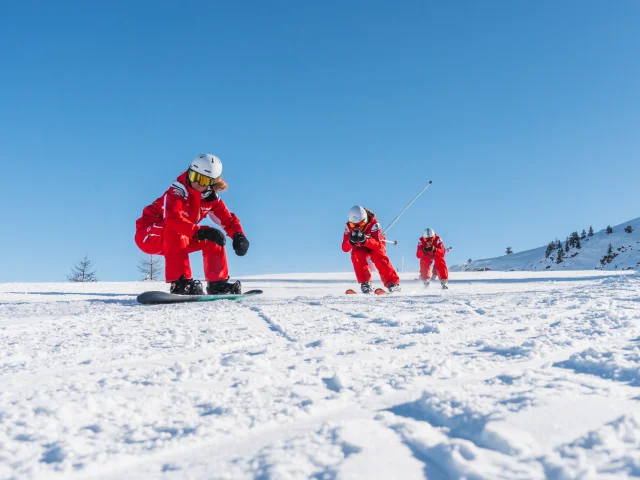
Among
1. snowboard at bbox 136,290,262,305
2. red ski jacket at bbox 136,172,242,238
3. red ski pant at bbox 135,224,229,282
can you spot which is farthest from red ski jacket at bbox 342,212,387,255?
snowboard at bbox 136,290,262,305

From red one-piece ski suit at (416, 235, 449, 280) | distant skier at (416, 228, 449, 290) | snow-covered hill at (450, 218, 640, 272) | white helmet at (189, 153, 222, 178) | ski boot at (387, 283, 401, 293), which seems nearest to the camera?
white helmet at (189, 153, 222, 178)

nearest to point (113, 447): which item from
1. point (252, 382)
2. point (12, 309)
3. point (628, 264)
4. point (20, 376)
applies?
point (252, 382)

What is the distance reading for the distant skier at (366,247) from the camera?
7770 mm

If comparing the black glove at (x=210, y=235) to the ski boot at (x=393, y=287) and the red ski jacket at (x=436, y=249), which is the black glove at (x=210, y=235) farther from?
the red ski jacket at (x=436, y=249)

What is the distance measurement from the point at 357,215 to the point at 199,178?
127 inches

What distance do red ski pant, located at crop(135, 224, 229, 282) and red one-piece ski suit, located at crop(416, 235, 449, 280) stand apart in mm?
6200

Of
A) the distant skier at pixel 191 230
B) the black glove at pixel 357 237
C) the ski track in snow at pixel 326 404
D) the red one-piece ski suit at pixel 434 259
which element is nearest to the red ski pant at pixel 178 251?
the distant skier at pixel 191 230

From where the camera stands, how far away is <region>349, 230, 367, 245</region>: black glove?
7702 millimetres

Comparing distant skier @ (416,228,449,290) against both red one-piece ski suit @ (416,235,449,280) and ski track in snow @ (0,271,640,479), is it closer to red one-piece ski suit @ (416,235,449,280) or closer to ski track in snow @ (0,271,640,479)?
red one-piece ski suit @ (416,235,449,280)

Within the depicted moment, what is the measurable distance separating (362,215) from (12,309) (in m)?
5.15

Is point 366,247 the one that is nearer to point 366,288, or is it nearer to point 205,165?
point 366,288

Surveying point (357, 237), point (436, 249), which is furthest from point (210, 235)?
point (436, 249)

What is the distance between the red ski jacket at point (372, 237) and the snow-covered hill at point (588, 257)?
6348 centimetres

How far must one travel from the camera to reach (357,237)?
25.3ft
